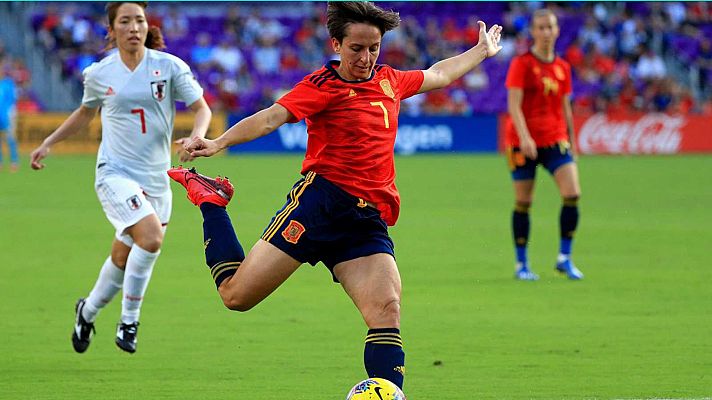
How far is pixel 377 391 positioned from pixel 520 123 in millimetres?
6454

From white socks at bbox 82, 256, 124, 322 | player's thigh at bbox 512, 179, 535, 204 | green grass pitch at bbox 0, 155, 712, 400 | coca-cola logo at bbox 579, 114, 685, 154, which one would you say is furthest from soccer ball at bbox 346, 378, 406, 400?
coca-cola logo at bbox 579, 114, 685, 154

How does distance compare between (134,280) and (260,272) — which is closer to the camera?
(260,272)

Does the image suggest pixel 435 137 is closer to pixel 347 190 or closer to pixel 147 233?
pixel 147 233

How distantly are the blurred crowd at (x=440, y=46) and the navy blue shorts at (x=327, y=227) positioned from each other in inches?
1132

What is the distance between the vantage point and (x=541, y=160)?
1190 centimetres

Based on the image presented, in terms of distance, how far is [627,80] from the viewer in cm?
3612

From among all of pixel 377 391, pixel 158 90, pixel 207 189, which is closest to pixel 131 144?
pixel 158 90

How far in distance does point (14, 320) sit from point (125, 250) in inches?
62.7

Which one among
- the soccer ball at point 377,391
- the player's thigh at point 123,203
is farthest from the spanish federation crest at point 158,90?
the soccer ball at point 377,391

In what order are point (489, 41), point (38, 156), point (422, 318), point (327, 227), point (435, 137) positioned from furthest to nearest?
1. point (435, 137)
2. point (422, 318)
3. point (38, 156)
4. point (489, 41)
5. point (327, 227)

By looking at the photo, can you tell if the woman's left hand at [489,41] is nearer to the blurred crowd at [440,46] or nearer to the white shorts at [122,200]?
the white shorts at [122,200]

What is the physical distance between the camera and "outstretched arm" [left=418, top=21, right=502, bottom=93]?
652 cm

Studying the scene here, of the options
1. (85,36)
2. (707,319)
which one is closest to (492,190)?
(707,319)

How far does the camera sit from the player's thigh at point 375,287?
226 inches
